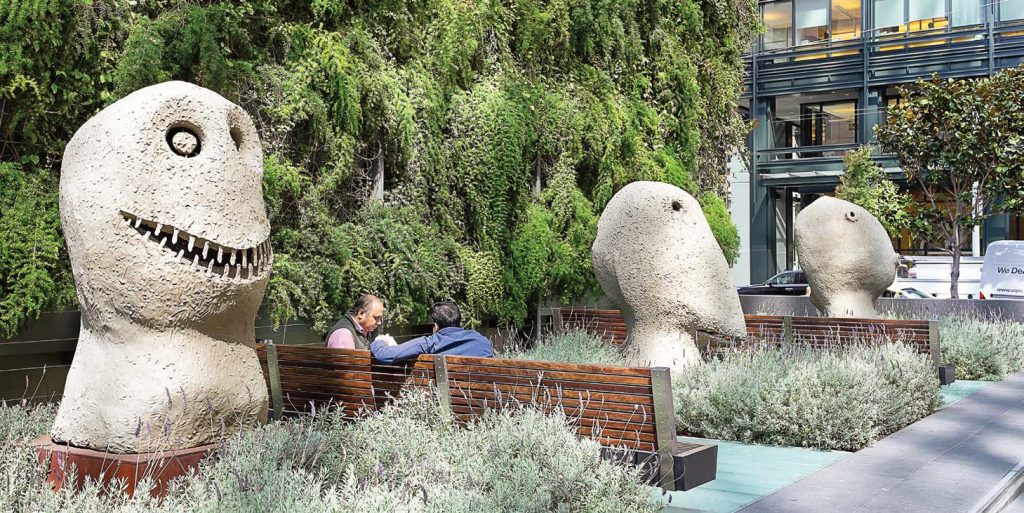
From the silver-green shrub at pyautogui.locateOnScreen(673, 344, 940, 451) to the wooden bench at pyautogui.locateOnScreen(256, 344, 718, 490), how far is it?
192 cm

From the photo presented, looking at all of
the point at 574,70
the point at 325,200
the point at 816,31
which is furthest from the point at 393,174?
the point at 816,31

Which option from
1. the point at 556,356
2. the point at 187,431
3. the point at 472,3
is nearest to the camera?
the point at 187,431

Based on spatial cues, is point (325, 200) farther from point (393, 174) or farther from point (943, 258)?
point (943, 258)

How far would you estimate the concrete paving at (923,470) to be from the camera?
539cm

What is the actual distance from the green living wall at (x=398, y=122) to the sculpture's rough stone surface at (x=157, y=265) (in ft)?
12.6

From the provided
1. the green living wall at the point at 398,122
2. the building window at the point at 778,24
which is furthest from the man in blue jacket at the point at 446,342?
the building window at the point at 778,24

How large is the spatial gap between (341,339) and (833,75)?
27.0 metres

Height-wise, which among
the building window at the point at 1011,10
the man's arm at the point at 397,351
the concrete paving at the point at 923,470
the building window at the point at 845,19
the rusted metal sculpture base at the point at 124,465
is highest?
the building window at the point at 845,19

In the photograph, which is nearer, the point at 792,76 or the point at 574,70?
the point at 574,70

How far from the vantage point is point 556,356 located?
10.1 m

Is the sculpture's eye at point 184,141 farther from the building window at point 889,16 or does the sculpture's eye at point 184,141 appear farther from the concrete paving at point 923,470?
the building window at point 889,16

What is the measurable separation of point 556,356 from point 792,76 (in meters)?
23.9

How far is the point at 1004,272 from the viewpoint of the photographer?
1847 cm

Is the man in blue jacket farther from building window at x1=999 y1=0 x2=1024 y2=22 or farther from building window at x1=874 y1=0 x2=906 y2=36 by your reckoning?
building window at x1=874 y1=0 x2=906 y2=36
